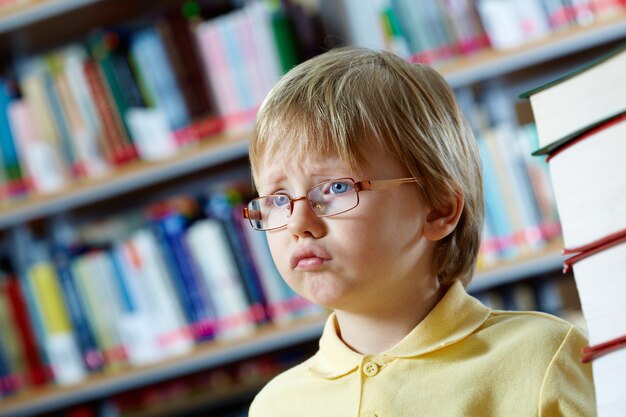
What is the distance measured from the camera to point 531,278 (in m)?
2.31

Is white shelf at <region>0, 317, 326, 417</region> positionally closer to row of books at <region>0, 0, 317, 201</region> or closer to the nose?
row of books at <region>0, 0, 317, 201</region>

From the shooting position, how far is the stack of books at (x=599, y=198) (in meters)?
0.57

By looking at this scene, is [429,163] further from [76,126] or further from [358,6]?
[76,126]

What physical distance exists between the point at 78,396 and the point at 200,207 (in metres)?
0.55

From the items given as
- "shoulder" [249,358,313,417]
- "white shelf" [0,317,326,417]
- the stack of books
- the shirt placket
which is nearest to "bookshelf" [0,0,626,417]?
"white shelf" [0,317,326,417]

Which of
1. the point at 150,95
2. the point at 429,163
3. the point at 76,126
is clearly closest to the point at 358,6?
the point at 150,95

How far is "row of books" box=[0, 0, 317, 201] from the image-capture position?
2.16m

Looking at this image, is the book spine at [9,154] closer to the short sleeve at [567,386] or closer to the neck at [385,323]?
the neck at [385,323]

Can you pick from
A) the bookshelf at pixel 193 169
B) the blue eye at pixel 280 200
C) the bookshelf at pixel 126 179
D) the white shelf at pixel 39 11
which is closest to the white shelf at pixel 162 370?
the bookshelf at pixel 193 169

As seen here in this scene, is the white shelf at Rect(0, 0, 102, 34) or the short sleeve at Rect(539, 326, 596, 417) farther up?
the white shelf at Rect(0, 0, 102, 34)

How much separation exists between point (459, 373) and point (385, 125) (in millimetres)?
272

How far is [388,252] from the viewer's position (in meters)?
0.96

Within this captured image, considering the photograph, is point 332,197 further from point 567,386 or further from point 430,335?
point 567,386

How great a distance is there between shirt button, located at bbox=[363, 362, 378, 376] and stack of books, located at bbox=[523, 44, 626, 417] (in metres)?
0.39
